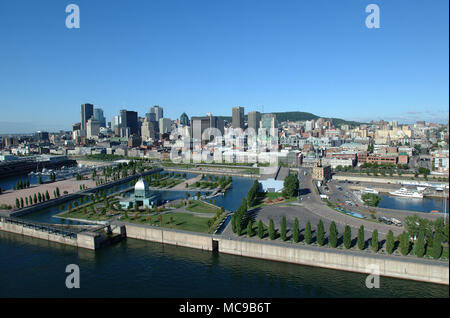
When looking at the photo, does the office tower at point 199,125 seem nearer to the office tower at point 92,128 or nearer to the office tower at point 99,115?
the office tower at point 92,128

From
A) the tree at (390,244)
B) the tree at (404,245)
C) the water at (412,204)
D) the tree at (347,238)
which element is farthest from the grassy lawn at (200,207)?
the water at (412,204)

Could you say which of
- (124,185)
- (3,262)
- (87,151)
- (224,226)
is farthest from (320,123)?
(3,262)

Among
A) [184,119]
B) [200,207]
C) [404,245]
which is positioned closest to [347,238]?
[404,245]

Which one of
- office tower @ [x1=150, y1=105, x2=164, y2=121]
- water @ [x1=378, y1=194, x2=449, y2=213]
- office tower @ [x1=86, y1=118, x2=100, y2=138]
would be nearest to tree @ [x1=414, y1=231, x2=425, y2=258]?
water @ [x1=378, y1=194, x2=449, y2=213]

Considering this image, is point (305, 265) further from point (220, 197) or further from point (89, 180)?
point (89, 180)
